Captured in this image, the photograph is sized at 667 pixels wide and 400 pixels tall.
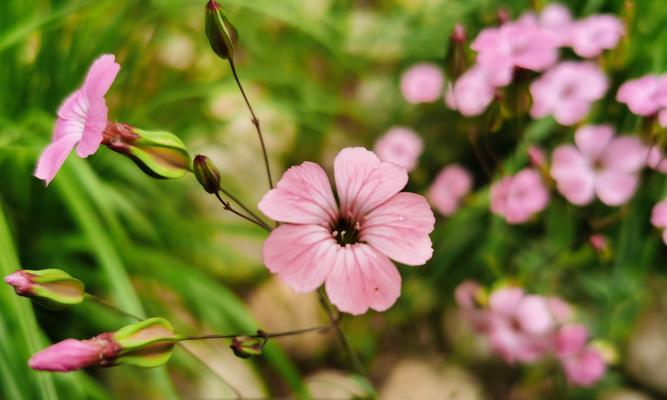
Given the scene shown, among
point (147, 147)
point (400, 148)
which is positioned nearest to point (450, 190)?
point (400, 148)

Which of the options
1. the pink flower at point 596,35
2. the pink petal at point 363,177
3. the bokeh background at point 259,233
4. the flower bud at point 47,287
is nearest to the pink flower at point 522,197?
the bokeh background at point 259,233

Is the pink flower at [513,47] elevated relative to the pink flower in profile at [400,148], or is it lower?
lower

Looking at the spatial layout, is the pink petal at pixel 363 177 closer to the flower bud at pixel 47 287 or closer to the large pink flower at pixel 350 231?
the large pink flower at pixel 350 231

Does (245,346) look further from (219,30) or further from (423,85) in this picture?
(423,85)

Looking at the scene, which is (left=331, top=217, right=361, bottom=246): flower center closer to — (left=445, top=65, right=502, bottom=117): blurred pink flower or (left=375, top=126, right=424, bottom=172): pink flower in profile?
(left=445, top=65, right=502, bottom=117): blurred pink flower

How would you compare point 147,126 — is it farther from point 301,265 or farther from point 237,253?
point 301,265

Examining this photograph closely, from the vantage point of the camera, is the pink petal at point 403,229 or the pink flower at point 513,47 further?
the pink flower at point 513,47
